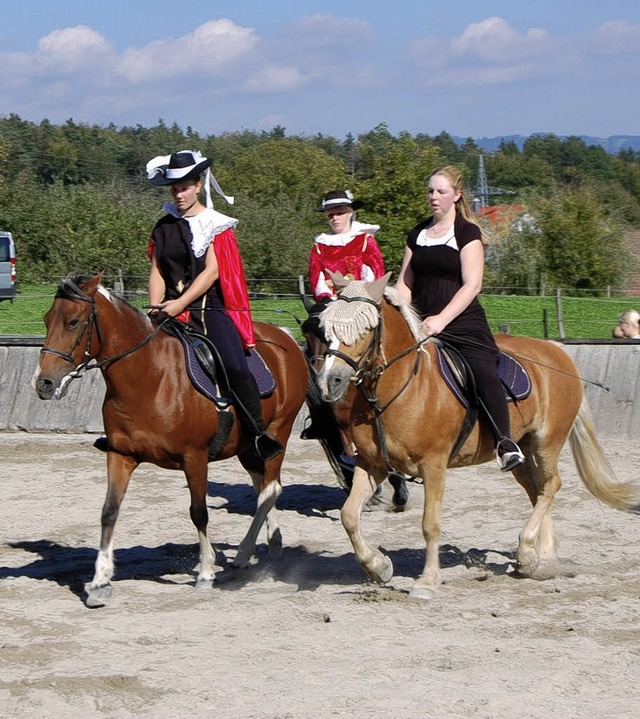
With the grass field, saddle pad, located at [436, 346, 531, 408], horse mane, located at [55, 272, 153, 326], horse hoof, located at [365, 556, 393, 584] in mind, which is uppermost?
horse mane, located at [55, 272, 153, 326]

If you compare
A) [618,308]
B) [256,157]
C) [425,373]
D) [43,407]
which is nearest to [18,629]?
[425,373]

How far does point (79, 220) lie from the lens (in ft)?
139

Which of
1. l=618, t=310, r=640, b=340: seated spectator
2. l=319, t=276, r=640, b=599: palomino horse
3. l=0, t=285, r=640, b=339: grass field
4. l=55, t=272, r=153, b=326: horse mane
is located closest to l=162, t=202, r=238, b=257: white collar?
l=55, t=272, r=153, b=326: horse mane

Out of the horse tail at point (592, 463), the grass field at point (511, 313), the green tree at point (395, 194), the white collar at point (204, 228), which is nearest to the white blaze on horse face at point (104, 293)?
the white collar at point (204, 228)

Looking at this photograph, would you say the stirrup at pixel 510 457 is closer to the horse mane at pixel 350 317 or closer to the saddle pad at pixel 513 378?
the saddle pad at pixel 513 378

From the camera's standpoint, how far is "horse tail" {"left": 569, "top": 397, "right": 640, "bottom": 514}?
8188mm

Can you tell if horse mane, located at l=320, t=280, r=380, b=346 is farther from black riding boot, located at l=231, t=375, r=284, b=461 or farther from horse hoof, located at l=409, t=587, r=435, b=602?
horse hoof, located at l=409, t=587, r=435, b=602

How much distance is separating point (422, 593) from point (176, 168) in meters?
3.26

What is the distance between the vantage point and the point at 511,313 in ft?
96.4

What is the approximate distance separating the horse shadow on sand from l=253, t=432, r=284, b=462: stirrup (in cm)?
86

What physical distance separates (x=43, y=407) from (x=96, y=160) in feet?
288

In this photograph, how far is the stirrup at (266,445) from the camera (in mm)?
7527

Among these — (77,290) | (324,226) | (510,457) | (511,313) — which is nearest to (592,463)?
(510,457)

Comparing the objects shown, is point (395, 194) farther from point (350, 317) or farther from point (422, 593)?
point (350, 317)
